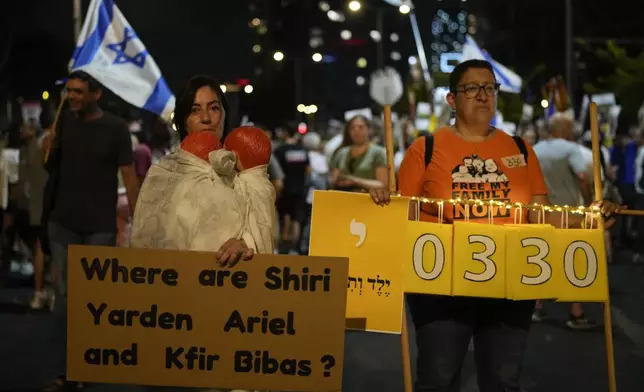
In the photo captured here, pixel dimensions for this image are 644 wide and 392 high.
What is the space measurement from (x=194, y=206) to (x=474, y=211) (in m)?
1.41

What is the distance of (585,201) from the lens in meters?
10.5

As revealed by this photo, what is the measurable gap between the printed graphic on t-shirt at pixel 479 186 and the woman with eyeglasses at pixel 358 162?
5674 mm

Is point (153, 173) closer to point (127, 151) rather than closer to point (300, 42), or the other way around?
point (127, 151)

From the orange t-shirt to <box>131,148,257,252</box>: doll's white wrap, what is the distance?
106cm

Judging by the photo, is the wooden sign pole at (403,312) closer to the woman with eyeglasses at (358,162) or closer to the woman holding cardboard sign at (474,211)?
the woman holding cardboard sign at (474,211)

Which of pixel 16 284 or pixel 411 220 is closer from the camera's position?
pixel 411 220

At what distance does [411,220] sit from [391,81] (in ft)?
70.4

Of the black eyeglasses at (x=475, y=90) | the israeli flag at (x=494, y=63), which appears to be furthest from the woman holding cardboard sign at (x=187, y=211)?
the israeli flag at (x=494, y=63)

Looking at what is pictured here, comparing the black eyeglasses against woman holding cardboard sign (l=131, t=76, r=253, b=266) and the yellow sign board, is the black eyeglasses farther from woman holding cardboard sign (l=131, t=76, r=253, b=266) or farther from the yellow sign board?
woman holding cardboard sign (l=131, t=76, r=253, b=266)

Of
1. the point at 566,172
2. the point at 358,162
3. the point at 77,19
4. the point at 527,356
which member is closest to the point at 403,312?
the point at 527,356

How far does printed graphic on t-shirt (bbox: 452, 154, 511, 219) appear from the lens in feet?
17.1

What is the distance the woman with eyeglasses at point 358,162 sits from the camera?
11086 mm

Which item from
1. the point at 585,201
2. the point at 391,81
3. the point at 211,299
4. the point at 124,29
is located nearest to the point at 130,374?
the point at 211,299

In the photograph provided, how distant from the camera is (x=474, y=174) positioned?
5238 mm
